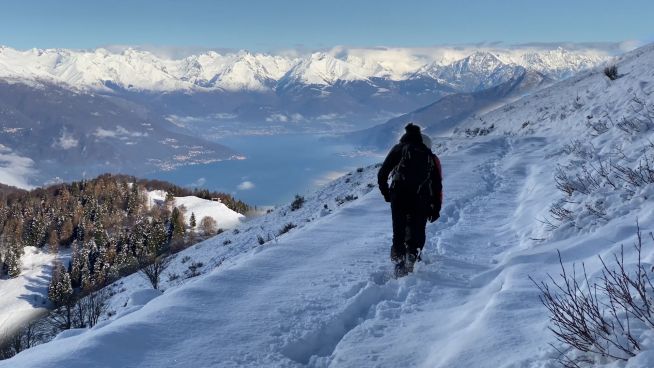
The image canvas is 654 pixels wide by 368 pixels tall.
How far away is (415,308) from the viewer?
5.39 meters

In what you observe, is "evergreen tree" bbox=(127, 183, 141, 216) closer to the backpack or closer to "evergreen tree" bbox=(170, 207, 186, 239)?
"evergreen tree" bbox=(170, 207, 186, 239)

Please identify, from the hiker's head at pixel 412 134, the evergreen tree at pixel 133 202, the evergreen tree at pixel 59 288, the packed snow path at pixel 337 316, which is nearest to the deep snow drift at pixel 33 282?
the evergreen tree at pixel 59 288

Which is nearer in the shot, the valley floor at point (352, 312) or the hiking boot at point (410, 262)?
the valley floor at point (352, 312)

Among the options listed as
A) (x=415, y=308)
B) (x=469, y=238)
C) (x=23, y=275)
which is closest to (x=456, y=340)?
(x=415, y=308)

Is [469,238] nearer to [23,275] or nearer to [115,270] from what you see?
[115,270]

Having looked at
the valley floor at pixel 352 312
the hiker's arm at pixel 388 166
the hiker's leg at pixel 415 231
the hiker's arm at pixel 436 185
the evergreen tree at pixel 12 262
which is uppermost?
the hiker's arm at pixel 388 166

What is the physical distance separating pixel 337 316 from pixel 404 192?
8.04ft

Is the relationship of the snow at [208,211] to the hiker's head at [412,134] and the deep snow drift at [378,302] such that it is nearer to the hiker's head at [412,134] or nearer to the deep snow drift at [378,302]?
the deep snow drift at [378,302]

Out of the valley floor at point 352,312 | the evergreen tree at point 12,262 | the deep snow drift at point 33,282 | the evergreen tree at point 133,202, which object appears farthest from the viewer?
the evergreen tree at point 133,202

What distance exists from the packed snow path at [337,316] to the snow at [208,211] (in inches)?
3792

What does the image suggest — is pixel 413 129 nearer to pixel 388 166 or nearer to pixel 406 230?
pixel 388 166

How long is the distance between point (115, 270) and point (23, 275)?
2890 cm

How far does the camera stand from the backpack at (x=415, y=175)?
6863 millimetres

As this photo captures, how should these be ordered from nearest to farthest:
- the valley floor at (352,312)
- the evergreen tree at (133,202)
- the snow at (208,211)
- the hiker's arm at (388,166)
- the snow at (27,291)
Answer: the valley floor at (352,312), the hiker's arm at (388,166), the snow at (27,291), the snow at (208,211), the evergreen tree at (133,202)
